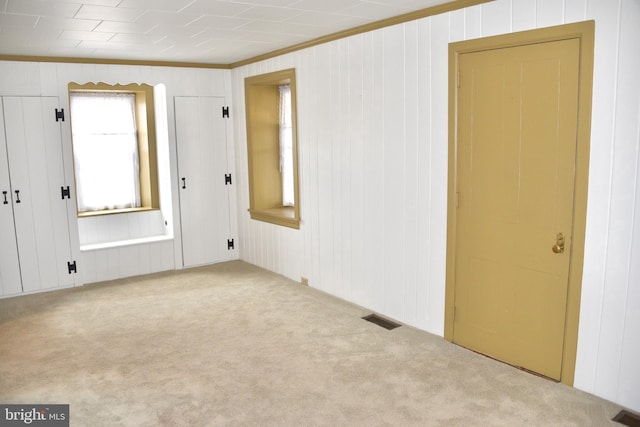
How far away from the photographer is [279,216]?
5660mm

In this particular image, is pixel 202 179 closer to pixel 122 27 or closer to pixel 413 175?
pixel 122 27

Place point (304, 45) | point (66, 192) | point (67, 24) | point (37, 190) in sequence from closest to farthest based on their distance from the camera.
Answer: point (67, 24)
point (304, 45)
point (37, 190)
point (66, 192)

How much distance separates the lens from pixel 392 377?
3303 mm

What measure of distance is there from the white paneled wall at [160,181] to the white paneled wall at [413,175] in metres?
0.64

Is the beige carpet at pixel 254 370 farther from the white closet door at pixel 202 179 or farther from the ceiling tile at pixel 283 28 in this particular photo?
the ceiling tile at pixel 283 28

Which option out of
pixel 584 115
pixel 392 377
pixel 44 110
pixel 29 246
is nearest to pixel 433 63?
pixel 584 115

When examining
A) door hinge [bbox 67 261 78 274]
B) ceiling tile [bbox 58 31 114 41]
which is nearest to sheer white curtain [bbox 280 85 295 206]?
ceiling tile [bbox 58 31 114 41]

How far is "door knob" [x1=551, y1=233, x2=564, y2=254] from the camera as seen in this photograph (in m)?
3.06

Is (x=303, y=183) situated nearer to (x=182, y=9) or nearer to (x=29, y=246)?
(x=182, y=9)

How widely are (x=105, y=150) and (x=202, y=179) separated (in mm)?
1129

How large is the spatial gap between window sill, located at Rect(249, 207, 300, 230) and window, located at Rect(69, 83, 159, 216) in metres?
1.30

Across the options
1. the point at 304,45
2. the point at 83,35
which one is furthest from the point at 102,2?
the point at 304,45

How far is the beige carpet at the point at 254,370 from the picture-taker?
2885mm

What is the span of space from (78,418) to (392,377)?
1.85 m
